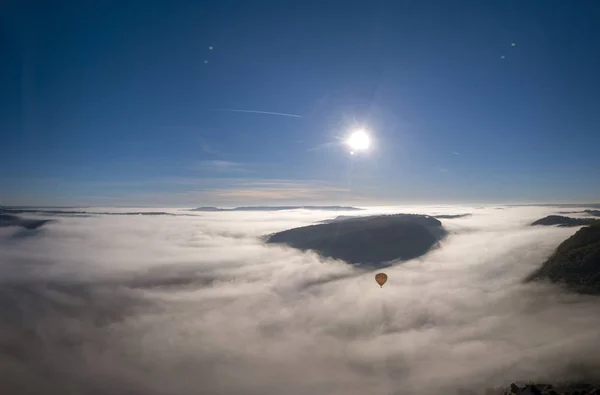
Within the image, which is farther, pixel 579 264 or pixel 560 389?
pixel 579 264

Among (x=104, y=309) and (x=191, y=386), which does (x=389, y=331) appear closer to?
(x=191, y=386)

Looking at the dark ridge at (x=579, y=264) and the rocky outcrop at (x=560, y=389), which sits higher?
the dark ridge at (x=579, y=264)

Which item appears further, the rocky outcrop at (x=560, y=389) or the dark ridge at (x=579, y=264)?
the dark ridge at (x=579, y=264)

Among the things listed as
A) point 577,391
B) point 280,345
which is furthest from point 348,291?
point 577,391

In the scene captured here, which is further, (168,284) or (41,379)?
(168,284)

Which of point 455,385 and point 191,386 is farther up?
point 455,385

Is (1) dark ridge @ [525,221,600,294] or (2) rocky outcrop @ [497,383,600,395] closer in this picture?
(2) rocky outcrop @ [497,383,600,395]

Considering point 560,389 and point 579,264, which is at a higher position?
point 579,264

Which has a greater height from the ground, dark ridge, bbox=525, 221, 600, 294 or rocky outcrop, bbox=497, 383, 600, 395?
dark ridge, bbox=525, 221, 600, 294
